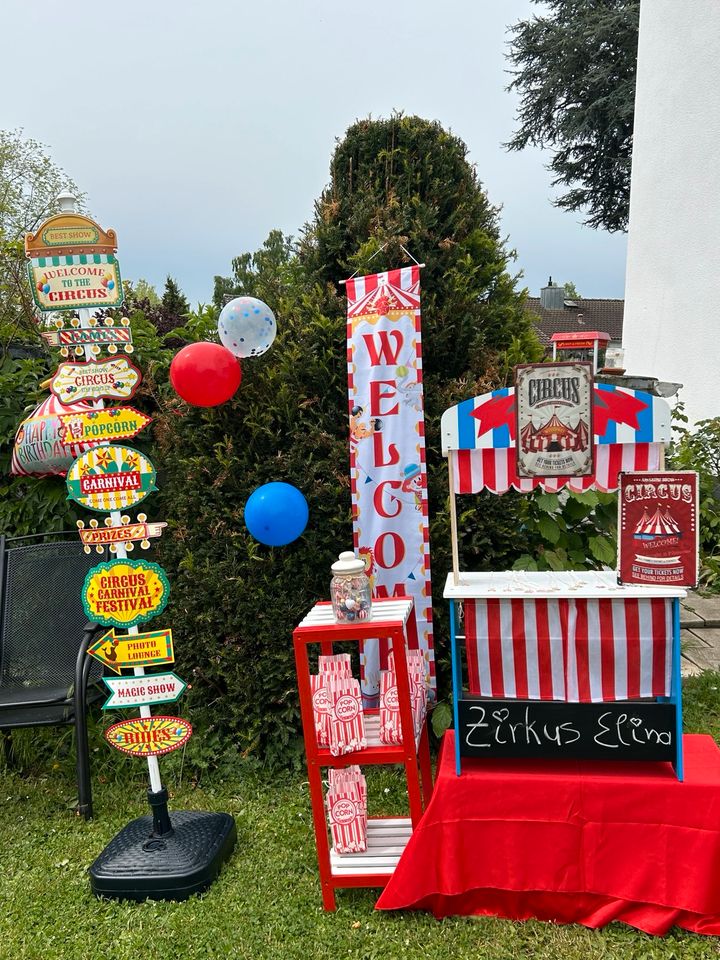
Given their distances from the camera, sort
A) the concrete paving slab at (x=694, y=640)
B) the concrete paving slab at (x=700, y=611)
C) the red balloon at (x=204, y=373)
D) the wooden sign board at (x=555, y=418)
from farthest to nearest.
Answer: the concrete paving slab at (x=700, y=611), the concrete paving slab at (x=694, y=640), the red balloon at (x=204, y=373), the wooden sign board at (x=555, y=418)

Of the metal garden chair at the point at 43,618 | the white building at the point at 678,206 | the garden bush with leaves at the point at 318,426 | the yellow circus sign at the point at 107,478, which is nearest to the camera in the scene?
the yellow circus sign at the point at 107,478

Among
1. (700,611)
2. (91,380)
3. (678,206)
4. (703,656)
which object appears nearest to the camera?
(91,380)

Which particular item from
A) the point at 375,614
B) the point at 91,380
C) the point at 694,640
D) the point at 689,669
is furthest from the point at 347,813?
the point at 694,640

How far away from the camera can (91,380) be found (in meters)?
2.75

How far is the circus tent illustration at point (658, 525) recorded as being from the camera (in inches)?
91.6

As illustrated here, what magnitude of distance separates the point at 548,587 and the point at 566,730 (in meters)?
0.48

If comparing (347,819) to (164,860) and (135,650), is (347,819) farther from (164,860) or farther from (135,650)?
(135,650)

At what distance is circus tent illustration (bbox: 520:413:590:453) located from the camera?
2422mm

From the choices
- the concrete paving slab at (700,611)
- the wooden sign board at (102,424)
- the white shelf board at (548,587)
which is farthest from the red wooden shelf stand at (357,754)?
the concrete paving slab at (700,611)

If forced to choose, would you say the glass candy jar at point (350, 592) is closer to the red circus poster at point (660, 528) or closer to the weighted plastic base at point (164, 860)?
the red circus poster at point (660, 528)

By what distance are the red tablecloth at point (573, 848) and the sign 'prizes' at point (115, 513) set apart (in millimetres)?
906

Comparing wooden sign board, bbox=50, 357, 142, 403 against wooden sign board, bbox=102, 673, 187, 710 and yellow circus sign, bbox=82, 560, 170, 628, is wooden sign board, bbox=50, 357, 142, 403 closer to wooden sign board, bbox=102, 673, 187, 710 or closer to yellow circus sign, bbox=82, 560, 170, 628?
yellow circus sign, bbox=82, 560, 170, 628

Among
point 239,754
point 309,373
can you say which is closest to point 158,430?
point 309,373

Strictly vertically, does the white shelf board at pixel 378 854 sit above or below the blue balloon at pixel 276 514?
below
